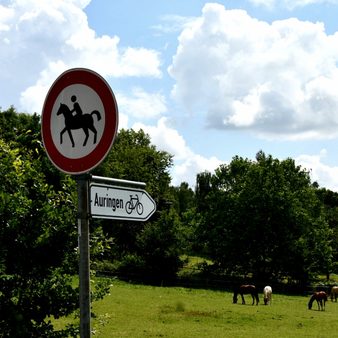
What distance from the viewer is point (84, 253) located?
350cm

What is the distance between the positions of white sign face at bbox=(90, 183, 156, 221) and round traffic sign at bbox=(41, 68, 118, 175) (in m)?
0.24

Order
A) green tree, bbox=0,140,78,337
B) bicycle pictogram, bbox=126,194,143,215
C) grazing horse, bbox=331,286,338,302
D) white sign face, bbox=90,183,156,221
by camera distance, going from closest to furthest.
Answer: white sign face, bbox=90,183,156,221, bicycle pictogram, bbox=126,194,143,215, green tree, bbox=0,140,78,337, grazing horse, bbox=331,286,338,302

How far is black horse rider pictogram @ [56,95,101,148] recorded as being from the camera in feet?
11.5

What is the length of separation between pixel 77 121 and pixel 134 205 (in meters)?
0.71

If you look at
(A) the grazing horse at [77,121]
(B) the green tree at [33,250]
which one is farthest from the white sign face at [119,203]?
(B) the green tree at [33,250]

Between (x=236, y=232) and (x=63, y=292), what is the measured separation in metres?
45.3

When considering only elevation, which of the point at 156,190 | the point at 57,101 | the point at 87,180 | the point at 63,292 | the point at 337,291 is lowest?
the point at 337,291

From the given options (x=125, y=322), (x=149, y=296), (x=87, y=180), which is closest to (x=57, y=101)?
(x=87, y=180)

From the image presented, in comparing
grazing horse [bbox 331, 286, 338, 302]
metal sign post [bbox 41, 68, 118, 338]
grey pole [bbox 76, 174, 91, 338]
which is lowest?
grazing horse [bbox 331, 286, 338, 302]

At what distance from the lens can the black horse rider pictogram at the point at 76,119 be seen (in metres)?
3.51

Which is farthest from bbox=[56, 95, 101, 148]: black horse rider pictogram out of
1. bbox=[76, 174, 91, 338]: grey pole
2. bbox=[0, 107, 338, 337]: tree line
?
bbox=[0, 107, 338, 337]: tree line

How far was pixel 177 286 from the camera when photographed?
46875 mm

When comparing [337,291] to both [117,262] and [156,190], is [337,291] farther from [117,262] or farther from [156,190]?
[156,190]

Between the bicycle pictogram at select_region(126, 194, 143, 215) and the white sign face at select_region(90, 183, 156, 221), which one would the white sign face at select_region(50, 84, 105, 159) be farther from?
the bicycle pictogram at select_region(126, 194, 143, 215)
